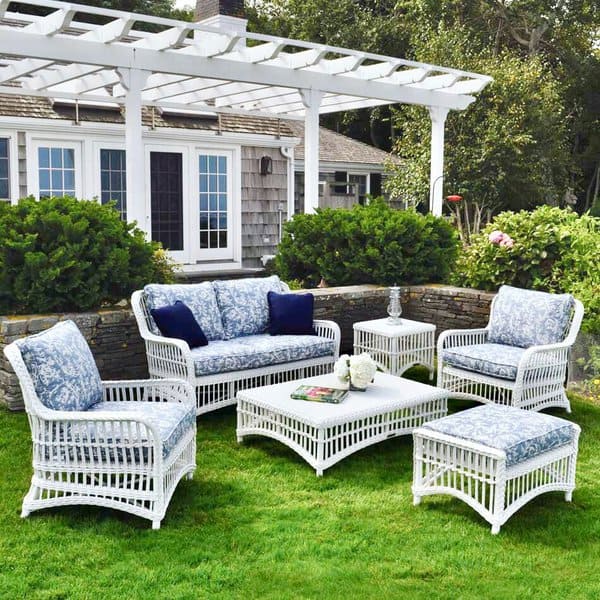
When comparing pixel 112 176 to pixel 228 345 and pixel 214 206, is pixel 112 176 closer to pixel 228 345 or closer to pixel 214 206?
pixel 214 206

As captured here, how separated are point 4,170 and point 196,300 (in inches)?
214

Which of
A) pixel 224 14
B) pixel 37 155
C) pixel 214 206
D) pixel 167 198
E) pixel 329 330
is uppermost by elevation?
pixel 224 14

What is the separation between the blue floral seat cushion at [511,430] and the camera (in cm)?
415

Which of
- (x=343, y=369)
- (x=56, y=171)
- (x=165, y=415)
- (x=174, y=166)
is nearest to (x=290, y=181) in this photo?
(x=174, y=166)

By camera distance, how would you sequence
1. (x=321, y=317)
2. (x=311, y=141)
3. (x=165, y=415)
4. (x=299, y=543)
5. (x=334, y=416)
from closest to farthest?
(x=299, y=543), (x=165, y=415), (x=334, y=416), (x=321, y=317), (x=311, y=141)

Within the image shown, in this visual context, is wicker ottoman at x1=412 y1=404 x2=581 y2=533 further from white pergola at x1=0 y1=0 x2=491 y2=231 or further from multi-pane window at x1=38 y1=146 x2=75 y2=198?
multi-pane window at x1=38 y1=146 x2=75 y2=198

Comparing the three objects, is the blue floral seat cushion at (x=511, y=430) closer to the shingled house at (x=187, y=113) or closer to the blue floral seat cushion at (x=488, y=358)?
the blue floral seat cushion at (x=488, y=358)

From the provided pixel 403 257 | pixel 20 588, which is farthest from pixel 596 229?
pixel 20 588

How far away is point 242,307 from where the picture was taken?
6906mm

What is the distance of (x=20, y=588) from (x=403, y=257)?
5.93 m

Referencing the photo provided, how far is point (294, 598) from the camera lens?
133 inches

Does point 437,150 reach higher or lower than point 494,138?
lower

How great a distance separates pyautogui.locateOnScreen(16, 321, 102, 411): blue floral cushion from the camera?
4.19 m

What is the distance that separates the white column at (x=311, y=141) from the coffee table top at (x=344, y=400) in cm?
436
